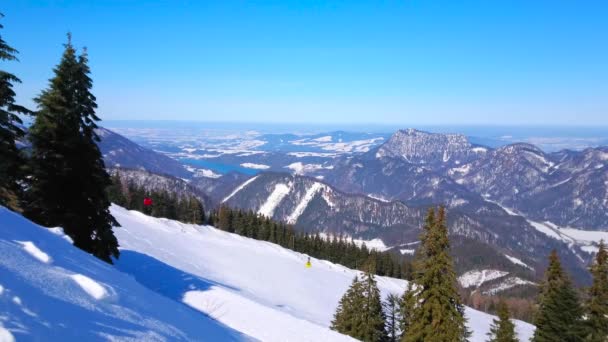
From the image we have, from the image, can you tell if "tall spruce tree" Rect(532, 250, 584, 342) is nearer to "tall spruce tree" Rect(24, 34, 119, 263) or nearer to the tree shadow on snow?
the tree shadow on snow

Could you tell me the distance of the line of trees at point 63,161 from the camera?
16938mm

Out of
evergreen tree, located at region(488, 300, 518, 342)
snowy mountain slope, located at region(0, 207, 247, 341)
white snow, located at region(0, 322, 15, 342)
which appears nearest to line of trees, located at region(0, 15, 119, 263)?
snowy mountain slope, located at region(0, 207, 247, 341)

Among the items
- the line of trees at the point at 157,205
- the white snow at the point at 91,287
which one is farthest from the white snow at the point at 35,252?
the line of trees at the point at 157,205

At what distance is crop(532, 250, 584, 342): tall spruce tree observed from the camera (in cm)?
2581

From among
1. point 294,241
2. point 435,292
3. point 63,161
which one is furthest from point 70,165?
point 294,241

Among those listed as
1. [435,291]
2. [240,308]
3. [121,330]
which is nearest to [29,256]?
[121,330]

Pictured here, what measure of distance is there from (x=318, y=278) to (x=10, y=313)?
51.0m

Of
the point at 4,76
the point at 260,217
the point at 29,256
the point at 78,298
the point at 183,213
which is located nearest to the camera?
the point at 78,298

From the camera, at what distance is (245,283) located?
116 feet

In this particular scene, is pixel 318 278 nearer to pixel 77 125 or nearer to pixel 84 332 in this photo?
pixel 77 125

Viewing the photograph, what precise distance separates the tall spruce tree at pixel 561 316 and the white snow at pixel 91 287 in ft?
95.8

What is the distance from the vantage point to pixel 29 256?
6609 millimetres

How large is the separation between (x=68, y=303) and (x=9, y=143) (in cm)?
1558

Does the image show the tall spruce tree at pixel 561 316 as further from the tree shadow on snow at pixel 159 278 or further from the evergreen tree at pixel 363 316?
the tree shadow on snow at pixel 159 278
